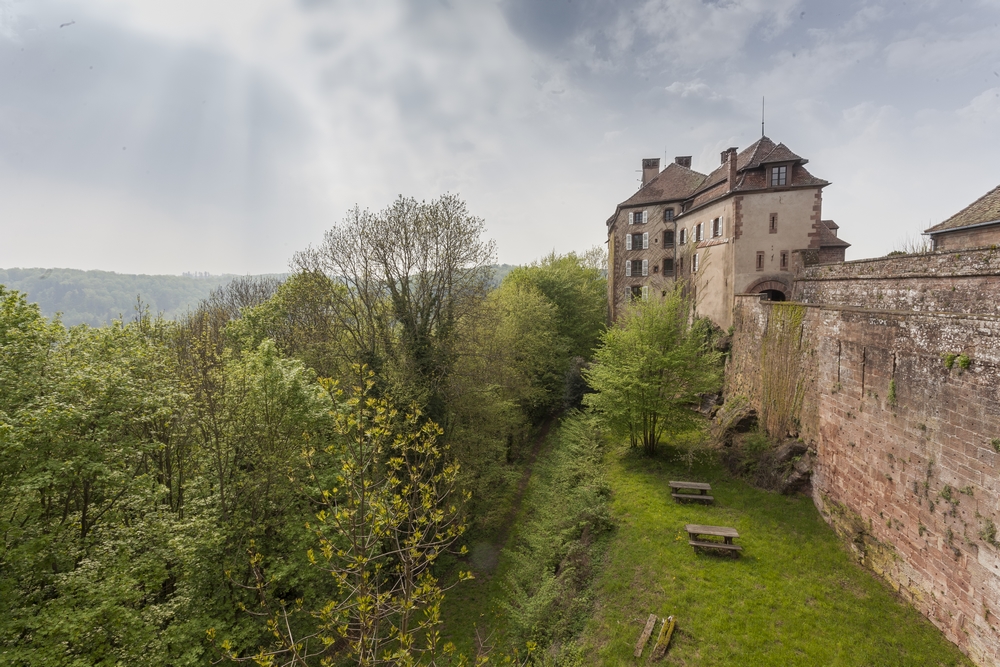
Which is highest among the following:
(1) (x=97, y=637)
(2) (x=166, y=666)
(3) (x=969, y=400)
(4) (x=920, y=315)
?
(4) (x=920, y=315)

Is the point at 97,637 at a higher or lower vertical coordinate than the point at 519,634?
higher

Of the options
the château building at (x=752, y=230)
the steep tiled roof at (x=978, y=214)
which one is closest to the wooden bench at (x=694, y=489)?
the château building at (x=752, y=230)

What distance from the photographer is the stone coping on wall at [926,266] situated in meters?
11.3

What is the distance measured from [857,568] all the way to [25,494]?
716 inches

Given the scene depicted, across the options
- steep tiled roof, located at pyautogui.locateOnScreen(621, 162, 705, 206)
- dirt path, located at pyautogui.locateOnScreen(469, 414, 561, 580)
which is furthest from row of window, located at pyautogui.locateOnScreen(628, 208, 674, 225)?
dirt path, located at pyautogui.locateOnScreen(469, 414, 561, 580)

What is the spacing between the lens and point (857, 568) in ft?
38.4

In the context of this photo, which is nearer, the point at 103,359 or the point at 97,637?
the point at 97,637

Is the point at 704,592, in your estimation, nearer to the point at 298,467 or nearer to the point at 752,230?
the point at 298,467

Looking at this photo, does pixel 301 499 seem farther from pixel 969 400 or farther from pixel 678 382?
pixel 969 400

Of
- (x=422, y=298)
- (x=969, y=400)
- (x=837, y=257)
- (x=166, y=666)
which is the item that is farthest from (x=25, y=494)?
(x=837, y=257)

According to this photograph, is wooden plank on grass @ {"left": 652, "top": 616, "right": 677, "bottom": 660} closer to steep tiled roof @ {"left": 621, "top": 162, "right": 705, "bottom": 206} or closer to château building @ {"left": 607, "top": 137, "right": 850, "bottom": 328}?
château building @ {"left": 607, "top": 137, "right": 850, "bottom": 328}

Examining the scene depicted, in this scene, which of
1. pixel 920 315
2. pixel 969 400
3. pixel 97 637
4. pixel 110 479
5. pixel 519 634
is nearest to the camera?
pixel 97 637

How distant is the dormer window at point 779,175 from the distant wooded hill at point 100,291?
215 ft

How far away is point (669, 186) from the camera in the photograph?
37969mm
